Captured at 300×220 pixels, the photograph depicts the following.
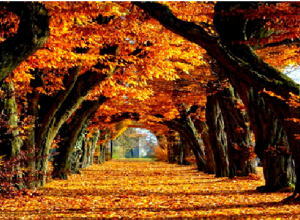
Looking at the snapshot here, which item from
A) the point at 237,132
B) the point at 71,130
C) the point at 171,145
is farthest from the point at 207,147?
the point at 171,145

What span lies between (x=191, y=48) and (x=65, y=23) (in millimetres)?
5528

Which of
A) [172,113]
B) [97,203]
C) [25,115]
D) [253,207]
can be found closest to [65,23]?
[25,115]

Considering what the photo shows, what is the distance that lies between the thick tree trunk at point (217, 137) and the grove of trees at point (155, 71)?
48 millimetres

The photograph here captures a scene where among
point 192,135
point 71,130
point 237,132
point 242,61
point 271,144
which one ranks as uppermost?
point 242,61

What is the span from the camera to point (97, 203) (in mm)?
8828

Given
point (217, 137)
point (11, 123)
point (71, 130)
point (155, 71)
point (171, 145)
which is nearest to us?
point (11, 123)

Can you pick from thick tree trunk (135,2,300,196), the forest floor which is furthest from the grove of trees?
the forest floor

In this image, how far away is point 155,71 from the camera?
13.2 metres

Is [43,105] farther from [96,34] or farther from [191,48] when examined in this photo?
[191,48]

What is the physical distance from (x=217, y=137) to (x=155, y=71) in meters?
5.57

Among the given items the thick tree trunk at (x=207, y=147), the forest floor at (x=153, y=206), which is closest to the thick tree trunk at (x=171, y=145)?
the thick tree trunk at (x=207, y=147)

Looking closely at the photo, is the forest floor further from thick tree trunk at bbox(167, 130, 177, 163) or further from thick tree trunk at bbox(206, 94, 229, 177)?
thick tree trunk at bbox(167, 130, 177, 163)

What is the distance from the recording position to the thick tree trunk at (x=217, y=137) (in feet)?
55.4

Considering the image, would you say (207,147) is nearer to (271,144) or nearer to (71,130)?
(71,130)
